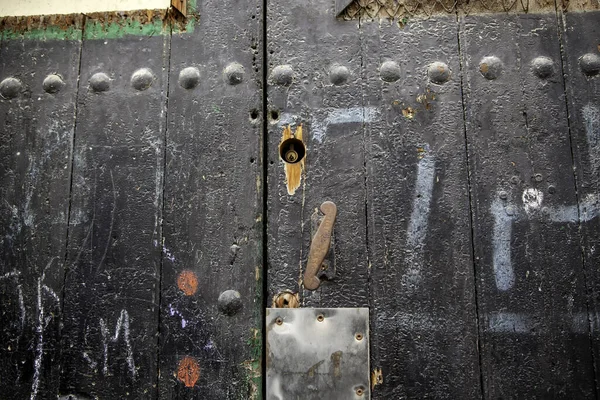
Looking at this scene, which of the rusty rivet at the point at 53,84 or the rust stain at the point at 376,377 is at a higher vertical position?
the rusty rivet at the point at 53,84

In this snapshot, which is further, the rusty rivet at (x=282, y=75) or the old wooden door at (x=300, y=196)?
the rusty rivet at (x=282, y=75)

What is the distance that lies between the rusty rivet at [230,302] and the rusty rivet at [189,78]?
1.41 feet

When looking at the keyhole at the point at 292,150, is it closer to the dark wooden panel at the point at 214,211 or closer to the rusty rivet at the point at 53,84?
the dark wooden panel at the point at 214,211

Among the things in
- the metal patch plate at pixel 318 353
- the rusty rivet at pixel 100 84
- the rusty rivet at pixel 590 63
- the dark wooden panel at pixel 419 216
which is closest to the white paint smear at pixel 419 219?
the dark wooden panel at pixel 419 216

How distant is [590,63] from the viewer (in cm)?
117

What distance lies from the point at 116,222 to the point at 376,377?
1.93 feet

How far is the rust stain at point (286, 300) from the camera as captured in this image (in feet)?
3.68

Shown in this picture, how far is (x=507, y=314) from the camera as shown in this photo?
3.59 feet

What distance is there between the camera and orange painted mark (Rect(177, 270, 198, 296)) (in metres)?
1.15

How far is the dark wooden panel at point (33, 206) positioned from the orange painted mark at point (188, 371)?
9.7 inches

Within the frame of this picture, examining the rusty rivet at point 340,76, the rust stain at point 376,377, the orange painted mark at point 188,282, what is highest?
the rusty rivet at point 340,76

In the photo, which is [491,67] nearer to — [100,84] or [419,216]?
[419,216]

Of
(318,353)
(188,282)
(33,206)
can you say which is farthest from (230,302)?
(33,206)

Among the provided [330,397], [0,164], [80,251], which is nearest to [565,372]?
[330,397]
